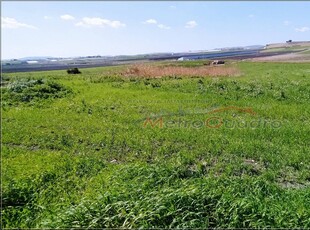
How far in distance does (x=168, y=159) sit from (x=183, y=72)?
10.6 metres

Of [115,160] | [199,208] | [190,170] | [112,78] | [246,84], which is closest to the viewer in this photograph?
[199,208]

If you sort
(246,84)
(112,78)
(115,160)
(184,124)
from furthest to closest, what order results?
1. (112,78)
2. (246,84)
3. (184,124)
4. (115,160)

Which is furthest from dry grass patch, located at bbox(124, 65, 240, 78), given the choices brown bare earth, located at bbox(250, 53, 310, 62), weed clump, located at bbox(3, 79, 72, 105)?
weed clump, located at bbox(3, 79, 72, 105)

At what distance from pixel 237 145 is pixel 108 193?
396 centimetres

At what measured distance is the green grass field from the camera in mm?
4480

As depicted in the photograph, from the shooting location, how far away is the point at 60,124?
34.2 feet

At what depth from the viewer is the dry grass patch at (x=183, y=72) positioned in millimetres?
10655

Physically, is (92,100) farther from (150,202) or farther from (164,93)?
(150,202)

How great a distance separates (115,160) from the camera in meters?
7.38

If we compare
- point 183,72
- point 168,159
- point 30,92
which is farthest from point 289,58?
point 30,92

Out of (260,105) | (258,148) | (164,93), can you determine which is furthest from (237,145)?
(164,93)

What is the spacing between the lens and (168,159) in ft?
23.9

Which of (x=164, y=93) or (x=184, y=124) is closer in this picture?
(x=184, y=124)

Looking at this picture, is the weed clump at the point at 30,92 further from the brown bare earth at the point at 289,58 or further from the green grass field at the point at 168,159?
the brown bare earth at the point at 289,58
